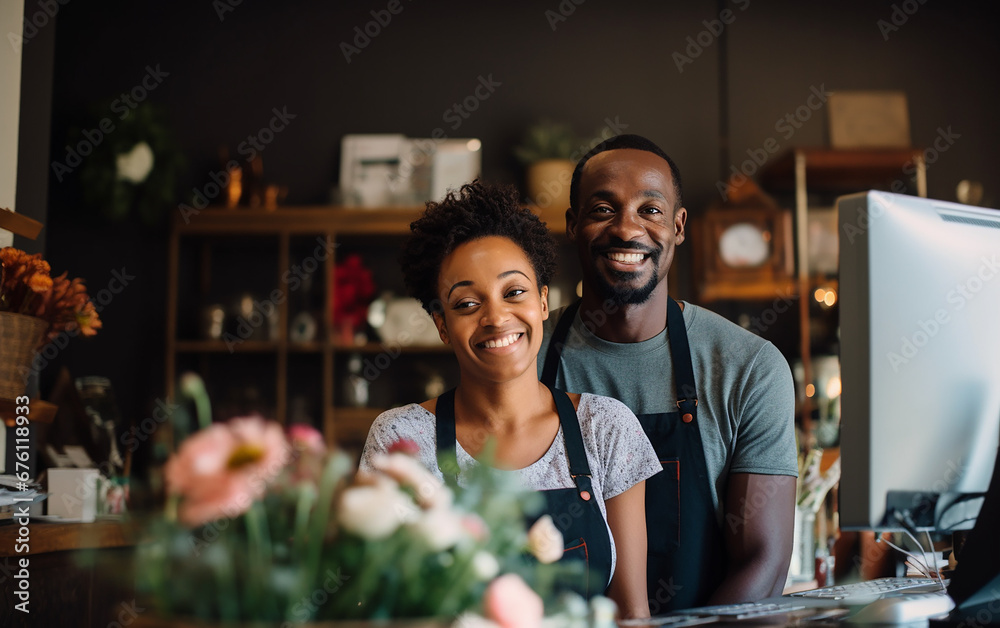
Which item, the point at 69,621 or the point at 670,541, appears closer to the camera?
the point at 670,541

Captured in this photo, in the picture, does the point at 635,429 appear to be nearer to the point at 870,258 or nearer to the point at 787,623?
the point at 787,623

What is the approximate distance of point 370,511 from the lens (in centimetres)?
72

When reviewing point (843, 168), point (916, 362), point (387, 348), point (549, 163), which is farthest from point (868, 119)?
point (916, 362)

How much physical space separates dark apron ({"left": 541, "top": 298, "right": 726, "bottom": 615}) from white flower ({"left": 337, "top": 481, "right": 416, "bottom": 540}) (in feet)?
3.77

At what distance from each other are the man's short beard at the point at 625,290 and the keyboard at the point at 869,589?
675 mm

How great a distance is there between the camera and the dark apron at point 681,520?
1792 millimetres

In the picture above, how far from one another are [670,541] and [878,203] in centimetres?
88

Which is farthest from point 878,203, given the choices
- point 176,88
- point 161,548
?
point 176,88

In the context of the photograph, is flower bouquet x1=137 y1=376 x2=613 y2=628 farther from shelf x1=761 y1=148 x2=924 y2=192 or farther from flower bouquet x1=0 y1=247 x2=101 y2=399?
shelf x1=761 y1=148 x2=924 y2=192

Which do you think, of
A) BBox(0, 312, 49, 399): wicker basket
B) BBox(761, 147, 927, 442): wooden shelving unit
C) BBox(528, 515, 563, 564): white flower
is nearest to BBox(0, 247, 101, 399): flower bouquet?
BBox(0, 312, 49, 399): wicker basket

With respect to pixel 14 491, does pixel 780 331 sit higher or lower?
higher

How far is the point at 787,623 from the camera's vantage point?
3.81 feet

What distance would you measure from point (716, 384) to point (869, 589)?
0.55m

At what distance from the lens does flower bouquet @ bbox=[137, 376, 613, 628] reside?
71cm
